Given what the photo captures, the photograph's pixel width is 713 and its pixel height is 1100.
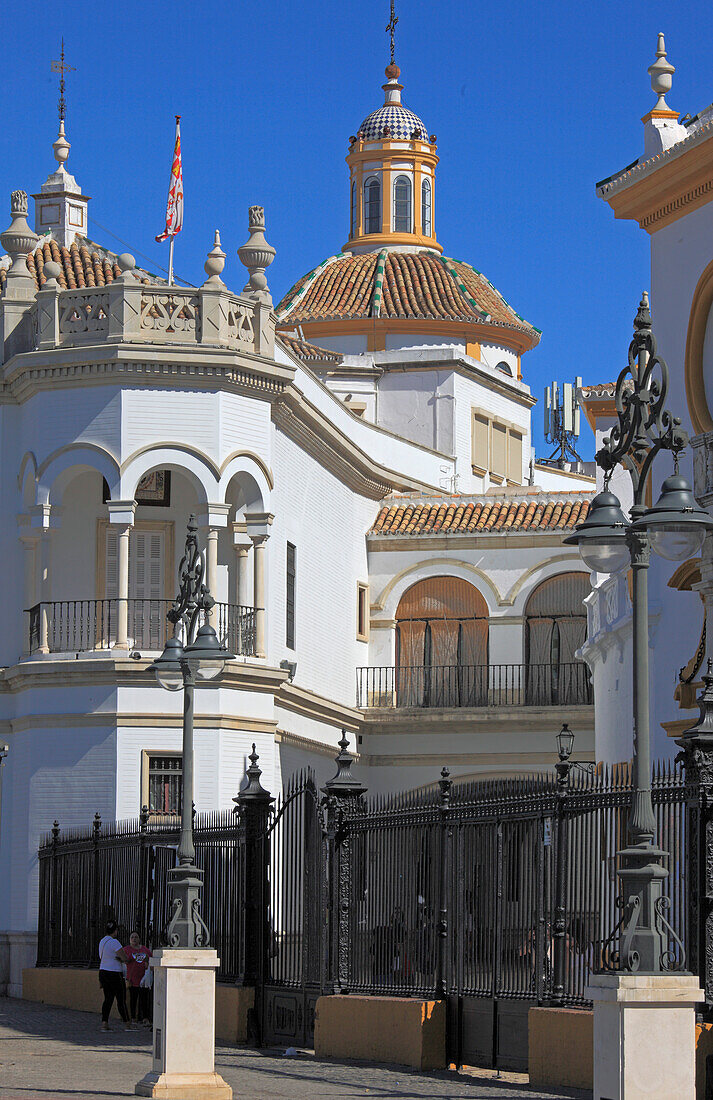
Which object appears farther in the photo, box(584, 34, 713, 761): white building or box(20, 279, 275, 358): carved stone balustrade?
box(20, 279, 275, 358): carved stone balustrade

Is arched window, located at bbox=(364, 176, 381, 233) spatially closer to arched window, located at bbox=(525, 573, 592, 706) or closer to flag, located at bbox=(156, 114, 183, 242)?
arched window, located at bbox=(525, 573, 592, 706)

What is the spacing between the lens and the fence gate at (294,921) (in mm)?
19938

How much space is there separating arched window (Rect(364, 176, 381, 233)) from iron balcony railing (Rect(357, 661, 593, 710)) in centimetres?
1657

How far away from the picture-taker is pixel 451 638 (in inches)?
1598

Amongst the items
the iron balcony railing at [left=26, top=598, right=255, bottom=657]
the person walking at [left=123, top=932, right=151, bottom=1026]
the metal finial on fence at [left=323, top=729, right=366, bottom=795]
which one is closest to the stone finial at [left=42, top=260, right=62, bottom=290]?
the iron balcony railing at [left=26, top=598, right=255, bottom=657]

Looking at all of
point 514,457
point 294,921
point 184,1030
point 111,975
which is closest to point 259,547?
point 111,975

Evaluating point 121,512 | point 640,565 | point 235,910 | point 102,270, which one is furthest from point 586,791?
point 102,270

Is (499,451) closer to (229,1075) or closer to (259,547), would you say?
(259,547)

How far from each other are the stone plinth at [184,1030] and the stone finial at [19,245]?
59.1ft

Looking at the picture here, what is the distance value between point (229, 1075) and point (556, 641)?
A: 75.9 ft

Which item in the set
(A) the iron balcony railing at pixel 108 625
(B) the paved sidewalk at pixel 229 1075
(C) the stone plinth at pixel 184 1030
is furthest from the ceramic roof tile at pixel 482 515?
(C) the stone plinth at pixel 184 1030

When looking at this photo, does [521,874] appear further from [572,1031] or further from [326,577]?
[326,577]

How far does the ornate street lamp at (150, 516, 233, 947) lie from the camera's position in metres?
17.0

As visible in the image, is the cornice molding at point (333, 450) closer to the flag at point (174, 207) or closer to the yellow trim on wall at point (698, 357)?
the flag at point (174, 207)
